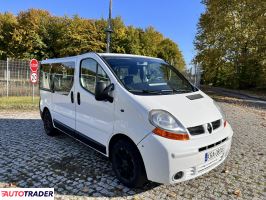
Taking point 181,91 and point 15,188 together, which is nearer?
point 15,188

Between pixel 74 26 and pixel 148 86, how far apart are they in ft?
135

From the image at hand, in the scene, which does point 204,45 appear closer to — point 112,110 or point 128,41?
point 128,41

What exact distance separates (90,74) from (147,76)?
3.22 ft

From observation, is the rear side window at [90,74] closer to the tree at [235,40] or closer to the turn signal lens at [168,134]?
the turn signal lens at [168,134]

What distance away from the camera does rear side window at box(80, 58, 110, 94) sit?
4.40m

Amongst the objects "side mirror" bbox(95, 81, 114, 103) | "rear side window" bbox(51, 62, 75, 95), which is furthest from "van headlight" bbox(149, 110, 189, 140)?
"rear side window" bbox(51, 62, 75, 95)

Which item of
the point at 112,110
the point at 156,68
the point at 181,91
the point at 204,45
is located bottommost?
the point at 112,110

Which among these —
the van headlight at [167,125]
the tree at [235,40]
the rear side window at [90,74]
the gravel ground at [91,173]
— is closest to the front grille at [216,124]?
the van headlight at [167,125]

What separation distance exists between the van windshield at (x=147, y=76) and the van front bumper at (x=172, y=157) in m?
0.88

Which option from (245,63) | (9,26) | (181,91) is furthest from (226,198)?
(9,26)

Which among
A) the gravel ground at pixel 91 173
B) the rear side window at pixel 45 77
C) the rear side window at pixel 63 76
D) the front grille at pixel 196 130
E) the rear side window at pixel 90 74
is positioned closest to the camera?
the front grille at pixel 196 130

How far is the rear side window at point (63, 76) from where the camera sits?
17.4 feet

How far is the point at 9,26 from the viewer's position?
42.8 m

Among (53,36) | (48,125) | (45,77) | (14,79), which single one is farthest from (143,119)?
(53,36)
